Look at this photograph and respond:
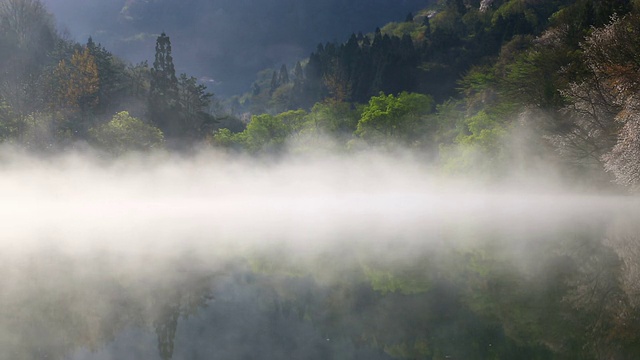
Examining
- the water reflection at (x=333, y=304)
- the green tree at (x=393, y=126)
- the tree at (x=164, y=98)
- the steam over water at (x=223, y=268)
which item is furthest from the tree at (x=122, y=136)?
the water reflection at (x=333, y=304)

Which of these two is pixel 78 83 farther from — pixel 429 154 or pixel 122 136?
pixel 429 154

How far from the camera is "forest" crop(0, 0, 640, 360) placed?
13.3m

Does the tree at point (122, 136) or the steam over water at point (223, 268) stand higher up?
the tree at point (122, 136)

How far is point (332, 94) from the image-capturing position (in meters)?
164

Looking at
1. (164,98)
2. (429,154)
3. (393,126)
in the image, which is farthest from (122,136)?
(429,154)

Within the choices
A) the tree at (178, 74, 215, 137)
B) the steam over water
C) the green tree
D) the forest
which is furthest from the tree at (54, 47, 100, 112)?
the steam over water

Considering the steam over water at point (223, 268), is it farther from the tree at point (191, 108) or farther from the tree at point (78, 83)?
the tree at point (191, 108)

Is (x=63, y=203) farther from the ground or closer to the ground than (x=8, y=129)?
closer to the ground

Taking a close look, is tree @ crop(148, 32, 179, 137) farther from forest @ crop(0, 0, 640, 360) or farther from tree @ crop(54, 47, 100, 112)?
tree @ crop(54, 47, 100, 112)

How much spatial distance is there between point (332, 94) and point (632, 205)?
402 ft

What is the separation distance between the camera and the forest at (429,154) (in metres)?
13.3

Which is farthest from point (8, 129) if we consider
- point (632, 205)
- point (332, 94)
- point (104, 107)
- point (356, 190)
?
point (332, 94)

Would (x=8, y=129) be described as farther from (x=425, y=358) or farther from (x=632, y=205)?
(x=425, y=358)

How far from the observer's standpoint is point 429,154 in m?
98.2
